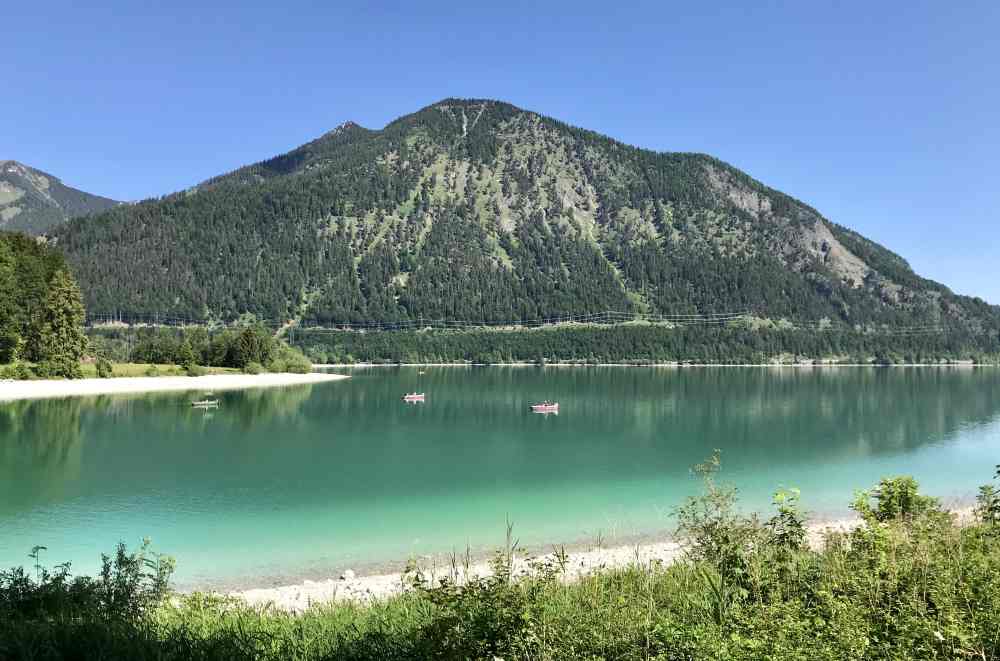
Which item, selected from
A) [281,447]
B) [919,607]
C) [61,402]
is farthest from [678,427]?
[61,402]

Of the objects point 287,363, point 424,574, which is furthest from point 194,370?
point 424,574

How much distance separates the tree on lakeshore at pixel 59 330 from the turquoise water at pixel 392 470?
40.4ft

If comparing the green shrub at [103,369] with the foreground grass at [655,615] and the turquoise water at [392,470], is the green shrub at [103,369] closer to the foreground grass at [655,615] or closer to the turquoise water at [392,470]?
the turquoise water at [392,470]

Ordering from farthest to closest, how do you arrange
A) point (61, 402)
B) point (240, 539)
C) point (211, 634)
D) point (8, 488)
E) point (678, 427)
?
point (61, 402)
point (678, 427)
point (8, 488)
point (240, 539)
point (211, 634)

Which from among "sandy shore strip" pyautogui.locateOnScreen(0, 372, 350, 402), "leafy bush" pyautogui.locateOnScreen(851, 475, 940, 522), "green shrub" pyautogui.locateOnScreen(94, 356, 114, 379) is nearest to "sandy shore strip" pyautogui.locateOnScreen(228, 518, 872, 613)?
"leafy bush" pyautogui.locateOnScreen(851, 475, 940, 522)

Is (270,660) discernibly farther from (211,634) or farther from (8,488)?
(8,488)

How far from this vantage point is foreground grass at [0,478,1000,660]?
247 inches

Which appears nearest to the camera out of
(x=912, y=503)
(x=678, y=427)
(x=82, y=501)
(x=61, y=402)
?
(x=912, y=503)

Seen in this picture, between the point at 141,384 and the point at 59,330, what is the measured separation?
14.5 m

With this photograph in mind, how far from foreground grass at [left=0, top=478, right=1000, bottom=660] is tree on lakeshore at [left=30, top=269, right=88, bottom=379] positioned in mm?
82058

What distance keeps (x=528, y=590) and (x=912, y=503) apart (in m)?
12.1

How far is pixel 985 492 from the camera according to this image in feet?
45.7

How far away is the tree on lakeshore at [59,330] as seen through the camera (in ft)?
257

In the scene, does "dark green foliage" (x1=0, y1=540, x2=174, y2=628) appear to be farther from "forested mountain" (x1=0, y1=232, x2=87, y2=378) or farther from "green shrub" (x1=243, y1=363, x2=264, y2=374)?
"green shrub" (x1=243, y1=363, x2=264, y2=374)
